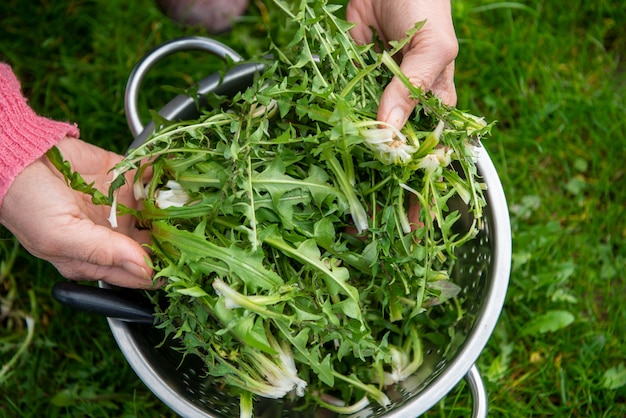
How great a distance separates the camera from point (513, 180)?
187 centimetres

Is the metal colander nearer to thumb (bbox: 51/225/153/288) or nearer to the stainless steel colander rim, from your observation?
the stainless steel colander rim

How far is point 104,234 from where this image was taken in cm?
118

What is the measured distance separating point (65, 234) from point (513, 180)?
1.26 metres

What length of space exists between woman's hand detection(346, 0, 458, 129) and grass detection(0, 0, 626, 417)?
0.58 metres

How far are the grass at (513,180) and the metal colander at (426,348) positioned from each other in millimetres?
338

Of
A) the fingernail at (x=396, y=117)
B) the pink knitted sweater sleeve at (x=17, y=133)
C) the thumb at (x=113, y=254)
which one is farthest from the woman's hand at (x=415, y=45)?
the pink knitted sweater sleeve at (x=17, y=133)

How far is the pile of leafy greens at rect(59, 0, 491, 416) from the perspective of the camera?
1.08 m

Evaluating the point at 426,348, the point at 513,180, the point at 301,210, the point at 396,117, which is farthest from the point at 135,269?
the point at 513,180

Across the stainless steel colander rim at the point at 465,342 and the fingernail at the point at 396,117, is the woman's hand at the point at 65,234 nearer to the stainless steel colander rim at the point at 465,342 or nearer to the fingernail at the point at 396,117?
the stainless steel colander rim at the point at 465,342

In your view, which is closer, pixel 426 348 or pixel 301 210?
pixel 301 210

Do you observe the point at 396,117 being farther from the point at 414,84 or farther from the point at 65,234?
the point at 65,234

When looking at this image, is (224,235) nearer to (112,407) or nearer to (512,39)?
(112,407)

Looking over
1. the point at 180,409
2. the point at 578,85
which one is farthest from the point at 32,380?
the point at 578,85

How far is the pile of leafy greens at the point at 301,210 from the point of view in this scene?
1.08 m
